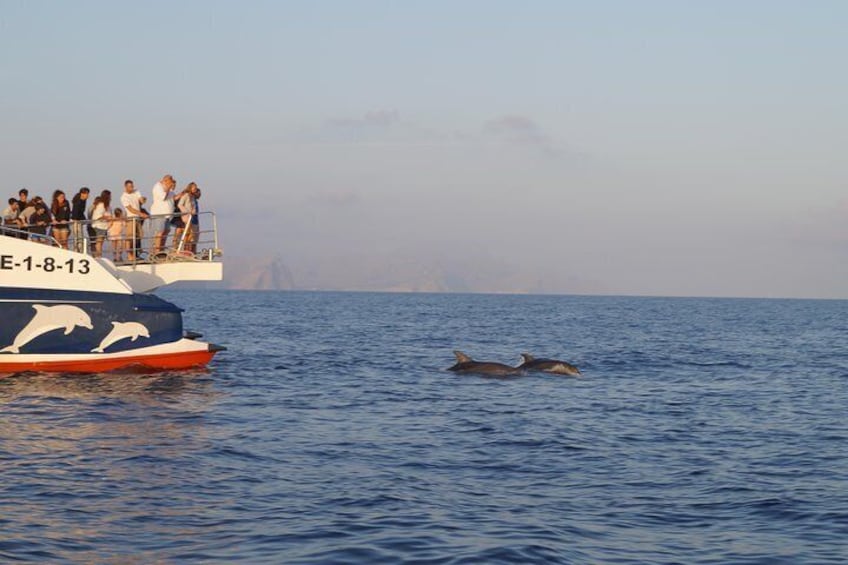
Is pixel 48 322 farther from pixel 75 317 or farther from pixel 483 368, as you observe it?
pixel 483 368

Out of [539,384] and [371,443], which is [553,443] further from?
[539,384]

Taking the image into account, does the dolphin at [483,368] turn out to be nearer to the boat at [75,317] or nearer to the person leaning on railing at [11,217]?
the boat at [75,317]

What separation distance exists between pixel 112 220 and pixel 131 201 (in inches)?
46.0

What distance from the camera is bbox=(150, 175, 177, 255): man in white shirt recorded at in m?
28.5

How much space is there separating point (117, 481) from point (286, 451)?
10.7 ft

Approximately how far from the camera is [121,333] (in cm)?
2628

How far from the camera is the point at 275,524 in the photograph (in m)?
11.8

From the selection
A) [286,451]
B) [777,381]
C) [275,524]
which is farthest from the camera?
[777,381]

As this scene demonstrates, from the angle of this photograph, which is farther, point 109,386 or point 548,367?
point 548,367

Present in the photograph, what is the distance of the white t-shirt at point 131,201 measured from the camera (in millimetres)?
27859

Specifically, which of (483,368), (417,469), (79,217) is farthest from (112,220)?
(417,469)

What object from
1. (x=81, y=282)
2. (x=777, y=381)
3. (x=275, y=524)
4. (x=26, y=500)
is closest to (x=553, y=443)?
(x=275, y=524)

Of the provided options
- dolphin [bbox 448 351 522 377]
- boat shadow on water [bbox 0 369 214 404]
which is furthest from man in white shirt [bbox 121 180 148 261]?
dolphin [bbox 448 351 522 377]

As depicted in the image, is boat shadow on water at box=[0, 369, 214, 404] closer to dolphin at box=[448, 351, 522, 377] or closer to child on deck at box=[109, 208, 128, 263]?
child on deck at box=[109, 208, 128, 263]
